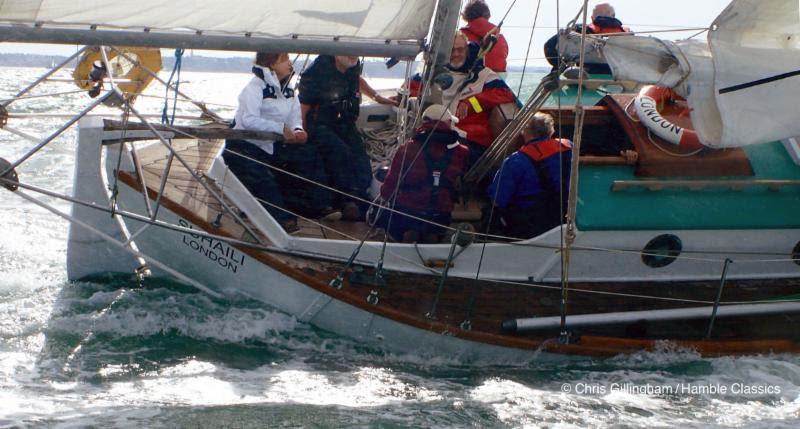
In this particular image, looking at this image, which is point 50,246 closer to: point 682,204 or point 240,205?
point 240,205

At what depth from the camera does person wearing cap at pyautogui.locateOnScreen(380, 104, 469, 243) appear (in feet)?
20.1

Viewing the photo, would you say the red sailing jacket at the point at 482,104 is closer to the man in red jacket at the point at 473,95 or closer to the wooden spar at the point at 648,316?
the man in red jacket at the point at 473,95

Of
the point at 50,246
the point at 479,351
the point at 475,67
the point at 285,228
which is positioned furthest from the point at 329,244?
the point at 50,246

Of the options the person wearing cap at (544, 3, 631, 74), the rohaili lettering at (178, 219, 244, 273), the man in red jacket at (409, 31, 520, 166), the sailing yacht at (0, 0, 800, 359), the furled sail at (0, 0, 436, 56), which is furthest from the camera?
the person wearing cap at (544, 3, 631, 74)

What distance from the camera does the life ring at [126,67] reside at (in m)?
7.32

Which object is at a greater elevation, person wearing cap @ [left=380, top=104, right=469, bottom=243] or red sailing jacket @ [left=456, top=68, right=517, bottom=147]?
red sailing jacket @ [left=456, top=68, right=517, bottom=147]

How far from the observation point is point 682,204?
6.30 metres

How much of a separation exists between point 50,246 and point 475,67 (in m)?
4.03

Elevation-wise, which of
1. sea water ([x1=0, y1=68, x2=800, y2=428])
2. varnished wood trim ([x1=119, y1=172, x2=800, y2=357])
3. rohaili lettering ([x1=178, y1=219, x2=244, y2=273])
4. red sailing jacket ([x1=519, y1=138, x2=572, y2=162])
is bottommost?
sea water ([x1=0, y1=68, x2=800, y2=428])

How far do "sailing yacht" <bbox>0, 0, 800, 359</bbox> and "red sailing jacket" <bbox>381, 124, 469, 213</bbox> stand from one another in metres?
0.26

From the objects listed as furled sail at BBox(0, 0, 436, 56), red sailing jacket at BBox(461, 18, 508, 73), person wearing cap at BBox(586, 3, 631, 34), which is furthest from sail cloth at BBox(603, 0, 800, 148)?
person wearing cap at BBox(586, 3, 631, 34)

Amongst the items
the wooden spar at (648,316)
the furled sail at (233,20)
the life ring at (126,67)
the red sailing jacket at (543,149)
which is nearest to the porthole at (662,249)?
the wooden spar at (648,316)

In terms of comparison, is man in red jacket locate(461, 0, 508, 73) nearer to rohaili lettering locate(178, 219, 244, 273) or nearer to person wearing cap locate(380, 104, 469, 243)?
person wearing cap locate(380, 104, 469, 243)

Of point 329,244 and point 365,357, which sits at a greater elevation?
point 329,244
